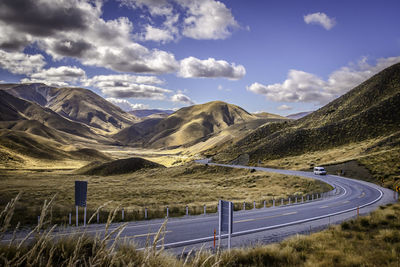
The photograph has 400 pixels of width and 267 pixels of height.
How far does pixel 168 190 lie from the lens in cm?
4253

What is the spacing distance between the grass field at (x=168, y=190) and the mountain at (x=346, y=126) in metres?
26.9

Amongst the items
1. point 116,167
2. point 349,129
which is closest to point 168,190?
point 116,167

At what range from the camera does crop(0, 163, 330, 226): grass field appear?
83.1 feet

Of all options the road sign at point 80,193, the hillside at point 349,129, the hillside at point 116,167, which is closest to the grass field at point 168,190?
the road sign at point 80,193

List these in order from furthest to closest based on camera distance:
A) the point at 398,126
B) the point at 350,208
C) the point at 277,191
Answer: the point at 398,126
the point at 277,191
the point at 350,208

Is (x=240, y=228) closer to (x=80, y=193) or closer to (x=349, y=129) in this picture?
(x=80, y=193)

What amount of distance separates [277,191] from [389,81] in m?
96.0

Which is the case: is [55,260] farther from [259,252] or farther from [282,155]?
[282,155]

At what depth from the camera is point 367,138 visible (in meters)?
79.5

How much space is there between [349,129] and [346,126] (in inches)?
90.1

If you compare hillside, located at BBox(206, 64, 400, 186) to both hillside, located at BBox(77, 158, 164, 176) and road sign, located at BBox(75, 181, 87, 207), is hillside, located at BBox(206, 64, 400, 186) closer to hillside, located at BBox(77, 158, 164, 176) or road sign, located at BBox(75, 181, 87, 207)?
hillside, located at BBox(77, 158, 164, 176)

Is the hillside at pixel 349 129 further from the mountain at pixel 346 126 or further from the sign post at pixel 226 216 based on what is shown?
the sign post at pixel 226 216

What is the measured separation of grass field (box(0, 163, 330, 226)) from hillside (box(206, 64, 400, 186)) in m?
25.4

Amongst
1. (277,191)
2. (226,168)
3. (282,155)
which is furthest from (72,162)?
(277,191)
